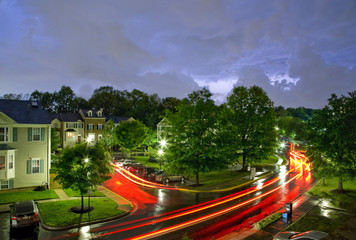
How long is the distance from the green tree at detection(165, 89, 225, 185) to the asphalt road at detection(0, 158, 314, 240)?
3.52 meters

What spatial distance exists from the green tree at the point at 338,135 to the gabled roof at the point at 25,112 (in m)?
29.1

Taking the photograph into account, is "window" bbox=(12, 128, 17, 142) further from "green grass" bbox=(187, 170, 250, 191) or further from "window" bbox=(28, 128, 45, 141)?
"green grass" bbox=(187, 170, 250, 191)

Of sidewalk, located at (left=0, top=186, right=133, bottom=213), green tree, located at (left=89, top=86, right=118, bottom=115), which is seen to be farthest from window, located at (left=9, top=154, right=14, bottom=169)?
green tree, located at (left=89, top=86, right=118, bottom=115)

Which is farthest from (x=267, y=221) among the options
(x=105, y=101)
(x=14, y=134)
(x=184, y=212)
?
(x=105, y=101)

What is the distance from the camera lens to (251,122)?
3528cm

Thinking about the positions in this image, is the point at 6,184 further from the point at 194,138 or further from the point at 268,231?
the point at 268,231

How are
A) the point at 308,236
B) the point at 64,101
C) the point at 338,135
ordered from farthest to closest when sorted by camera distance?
the point at 64,101
the point at 338,135
the point at 308,236

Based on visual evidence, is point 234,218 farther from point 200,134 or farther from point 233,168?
point 233,168

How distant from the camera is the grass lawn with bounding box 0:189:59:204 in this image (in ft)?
69.4

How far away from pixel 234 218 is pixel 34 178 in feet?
70.7

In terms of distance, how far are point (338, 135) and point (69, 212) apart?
80.9ft

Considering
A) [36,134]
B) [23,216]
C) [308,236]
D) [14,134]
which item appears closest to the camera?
[308,236]

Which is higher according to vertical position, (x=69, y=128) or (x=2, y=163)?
(x=69, y=128)

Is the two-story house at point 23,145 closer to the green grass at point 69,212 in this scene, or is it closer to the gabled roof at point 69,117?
the green grass at point 69,212
